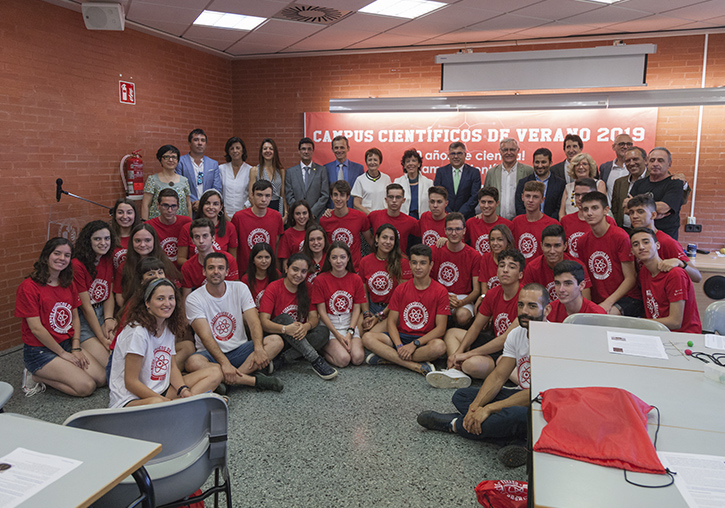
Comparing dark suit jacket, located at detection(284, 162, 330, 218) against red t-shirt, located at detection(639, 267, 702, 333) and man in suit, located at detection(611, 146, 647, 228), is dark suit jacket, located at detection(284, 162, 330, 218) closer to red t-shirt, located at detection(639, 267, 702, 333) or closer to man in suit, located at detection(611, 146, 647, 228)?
man in suit, located at detection(611, 146, 647, 228)

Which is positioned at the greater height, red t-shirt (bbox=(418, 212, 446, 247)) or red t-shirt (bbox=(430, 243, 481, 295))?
red t-shirt (bbox=(418, 212, 446, 247))

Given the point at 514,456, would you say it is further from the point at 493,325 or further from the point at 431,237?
the point at 431,237

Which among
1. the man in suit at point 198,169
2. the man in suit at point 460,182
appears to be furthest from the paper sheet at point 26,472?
the man in suit at point 460,182

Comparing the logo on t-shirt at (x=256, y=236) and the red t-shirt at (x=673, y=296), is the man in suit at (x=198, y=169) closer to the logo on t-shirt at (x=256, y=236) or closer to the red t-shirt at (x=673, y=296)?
the logo on t-shirt at (x=256, y=236)

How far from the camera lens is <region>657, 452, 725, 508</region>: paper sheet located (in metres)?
1.32

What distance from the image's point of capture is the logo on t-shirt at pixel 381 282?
470cm

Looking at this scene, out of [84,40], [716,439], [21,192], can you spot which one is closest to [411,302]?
[716,439]

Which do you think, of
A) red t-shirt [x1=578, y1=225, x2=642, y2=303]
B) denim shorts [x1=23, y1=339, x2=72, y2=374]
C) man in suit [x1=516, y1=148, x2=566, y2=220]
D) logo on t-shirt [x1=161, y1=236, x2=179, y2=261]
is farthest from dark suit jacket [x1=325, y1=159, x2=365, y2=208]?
denim shorts [x1=23, y1=339, x2=72, y2=374]

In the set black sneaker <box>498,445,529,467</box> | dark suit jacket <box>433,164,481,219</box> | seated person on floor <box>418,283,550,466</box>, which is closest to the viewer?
black sneaker <box>498,445,529,467</box>

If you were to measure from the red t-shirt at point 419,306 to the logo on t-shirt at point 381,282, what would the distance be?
1.14ft

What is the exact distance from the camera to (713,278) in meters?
4.96

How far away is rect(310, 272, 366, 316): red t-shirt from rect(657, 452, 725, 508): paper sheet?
312cm

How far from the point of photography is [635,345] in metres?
2.46

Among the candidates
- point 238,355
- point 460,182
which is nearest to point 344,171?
point 460,182
